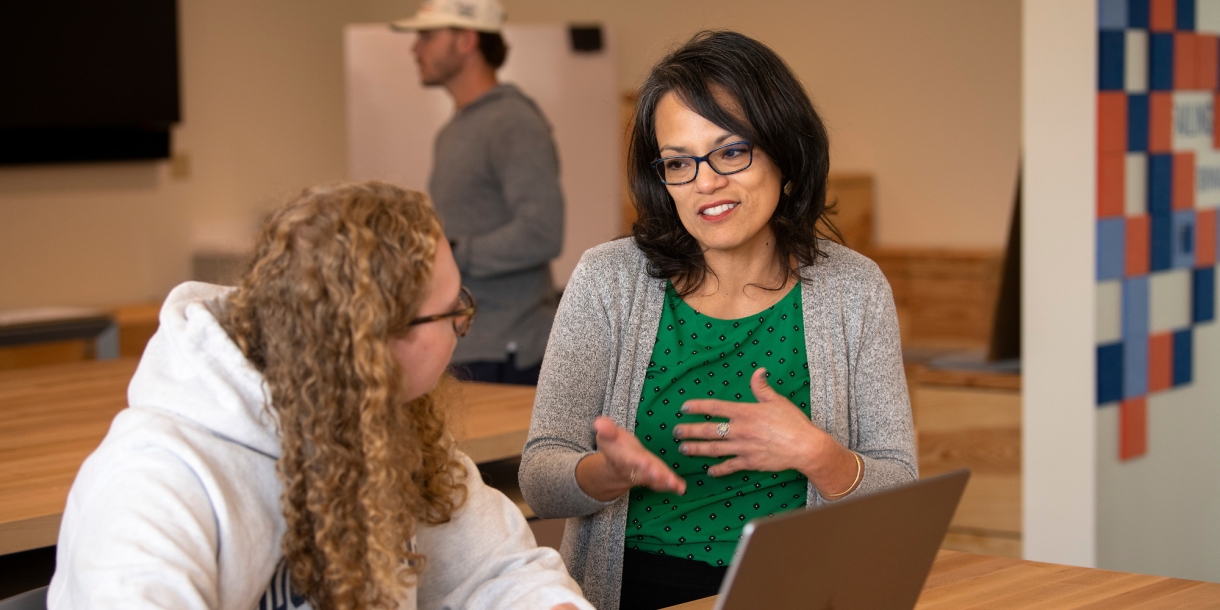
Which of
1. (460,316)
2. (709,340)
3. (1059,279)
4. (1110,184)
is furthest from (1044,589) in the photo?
(1110,184)

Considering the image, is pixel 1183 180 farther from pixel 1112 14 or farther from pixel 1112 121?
pixel 1112 14

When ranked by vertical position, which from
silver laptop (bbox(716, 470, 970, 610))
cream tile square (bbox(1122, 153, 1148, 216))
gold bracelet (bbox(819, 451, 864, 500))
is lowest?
gold bracelet (bbox(819, 451, 864, 500))

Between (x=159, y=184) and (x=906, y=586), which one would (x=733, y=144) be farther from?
(x=159, y=184)

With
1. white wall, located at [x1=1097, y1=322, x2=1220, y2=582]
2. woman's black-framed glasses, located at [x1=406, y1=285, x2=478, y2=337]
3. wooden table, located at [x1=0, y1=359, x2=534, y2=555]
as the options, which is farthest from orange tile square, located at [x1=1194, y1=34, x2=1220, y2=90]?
woman's black-framed glasses, located at [x1=406, y1=285, x2=478, y2=337]

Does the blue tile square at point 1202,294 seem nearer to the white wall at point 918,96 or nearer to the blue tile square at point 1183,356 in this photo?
the blue tile square at point 1183,356

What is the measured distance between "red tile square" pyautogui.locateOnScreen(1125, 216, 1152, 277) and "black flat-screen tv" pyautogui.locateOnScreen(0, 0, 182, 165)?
392 cm

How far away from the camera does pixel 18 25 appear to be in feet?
15.1

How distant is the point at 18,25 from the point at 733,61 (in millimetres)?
3998

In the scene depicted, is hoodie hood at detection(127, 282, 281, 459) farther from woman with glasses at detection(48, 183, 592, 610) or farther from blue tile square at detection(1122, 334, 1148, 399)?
blue tile square at detection(1122, 334, 1148, 399)

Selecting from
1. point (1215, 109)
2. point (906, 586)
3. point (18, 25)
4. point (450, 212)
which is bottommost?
point (906, 586)

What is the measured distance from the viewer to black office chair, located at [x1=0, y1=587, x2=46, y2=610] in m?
1.13

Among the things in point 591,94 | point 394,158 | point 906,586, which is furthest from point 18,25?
point 906,586

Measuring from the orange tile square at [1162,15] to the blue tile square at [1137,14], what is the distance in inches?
0.7

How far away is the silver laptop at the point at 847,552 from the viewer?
89cm
